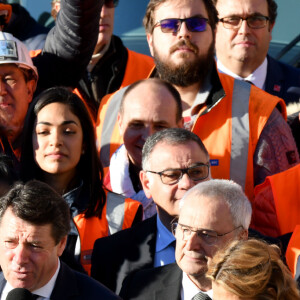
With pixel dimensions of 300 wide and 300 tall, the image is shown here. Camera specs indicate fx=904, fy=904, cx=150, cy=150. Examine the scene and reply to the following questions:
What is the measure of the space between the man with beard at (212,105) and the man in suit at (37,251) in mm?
1434

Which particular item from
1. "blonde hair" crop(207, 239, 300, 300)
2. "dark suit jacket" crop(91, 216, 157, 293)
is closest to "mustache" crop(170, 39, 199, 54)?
"dark suit jacket" crop(91, 216, 157, 293)

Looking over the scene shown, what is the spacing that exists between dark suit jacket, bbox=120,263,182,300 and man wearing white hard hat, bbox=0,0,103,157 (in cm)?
146

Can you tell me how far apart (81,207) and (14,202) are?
86 centimetres

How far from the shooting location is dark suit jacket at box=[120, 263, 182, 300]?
14.8 ft

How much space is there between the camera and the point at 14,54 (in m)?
5.84

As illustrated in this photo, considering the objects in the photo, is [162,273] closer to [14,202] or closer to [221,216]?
[221,216]

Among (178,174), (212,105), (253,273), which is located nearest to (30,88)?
(212,105)

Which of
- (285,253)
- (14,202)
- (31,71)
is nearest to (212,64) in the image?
(31,71)

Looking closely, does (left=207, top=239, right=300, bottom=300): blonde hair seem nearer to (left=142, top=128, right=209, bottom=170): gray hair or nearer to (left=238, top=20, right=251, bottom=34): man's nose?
(left=142, top=128, right=209, bottom=170): gray hair

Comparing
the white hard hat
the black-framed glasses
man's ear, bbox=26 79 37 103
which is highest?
the black-framed glasses

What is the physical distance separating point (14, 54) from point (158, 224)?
1.61m

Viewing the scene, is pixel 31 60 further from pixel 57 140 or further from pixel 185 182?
pixel 185 182

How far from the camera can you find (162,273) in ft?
15.1

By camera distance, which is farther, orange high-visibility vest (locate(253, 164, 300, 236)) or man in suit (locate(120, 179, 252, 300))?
orange high-visibility vest (locate(253, 164, 300, 236))
